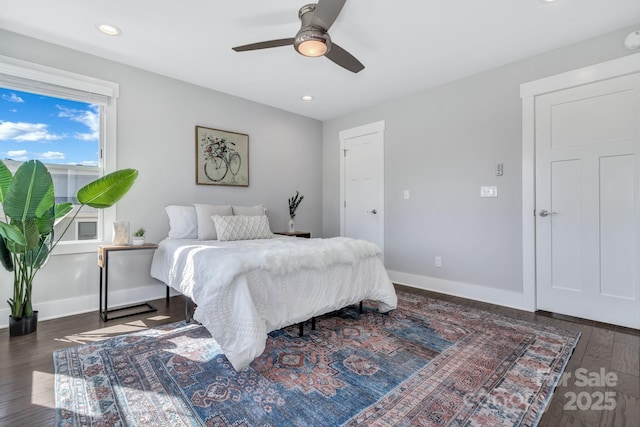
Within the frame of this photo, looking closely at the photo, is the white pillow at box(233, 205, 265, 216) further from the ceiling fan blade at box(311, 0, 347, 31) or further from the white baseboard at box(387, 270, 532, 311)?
the ceiling fan blade at box(311, 0, 347, 31)

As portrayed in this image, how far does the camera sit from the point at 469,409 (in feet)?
5.11

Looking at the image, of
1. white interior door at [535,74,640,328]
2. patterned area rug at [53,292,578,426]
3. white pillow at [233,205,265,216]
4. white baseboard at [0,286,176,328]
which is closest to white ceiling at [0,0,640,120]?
white interior door at [535,74,640,328]

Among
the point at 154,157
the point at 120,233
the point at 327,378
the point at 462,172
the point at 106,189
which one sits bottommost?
the point at 327,378

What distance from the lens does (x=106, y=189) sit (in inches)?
102

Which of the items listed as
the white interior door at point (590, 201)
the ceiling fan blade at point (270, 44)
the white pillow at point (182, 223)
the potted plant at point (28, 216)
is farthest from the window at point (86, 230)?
the white interior door at point (590, 201)

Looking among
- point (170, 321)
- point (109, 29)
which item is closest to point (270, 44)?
point (109, 29)

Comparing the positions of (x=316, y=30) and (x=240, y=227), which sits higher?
(x=316, y=30)

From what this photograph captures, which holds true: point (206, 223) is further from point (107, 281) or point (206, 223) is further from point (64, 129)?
point (64, 129)

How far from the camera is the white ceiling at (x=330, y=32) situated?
234 cm

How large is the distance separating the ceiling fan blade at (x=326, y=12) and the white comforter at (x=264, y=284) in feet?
5.26

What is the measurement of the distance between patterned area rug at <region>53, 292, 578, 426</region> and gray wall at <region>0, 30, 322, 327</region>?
1.06 metres

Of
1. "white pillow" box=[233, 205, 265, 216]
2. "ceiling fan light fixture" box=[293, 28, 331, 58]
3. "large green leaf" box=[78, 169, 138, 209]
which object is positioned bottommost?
"white pillow" box=[233, 205, 265, 216]

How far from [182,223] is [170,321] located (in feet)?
3.43

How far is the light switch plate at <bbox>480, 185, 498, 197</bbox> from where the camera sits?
11.0 ft
